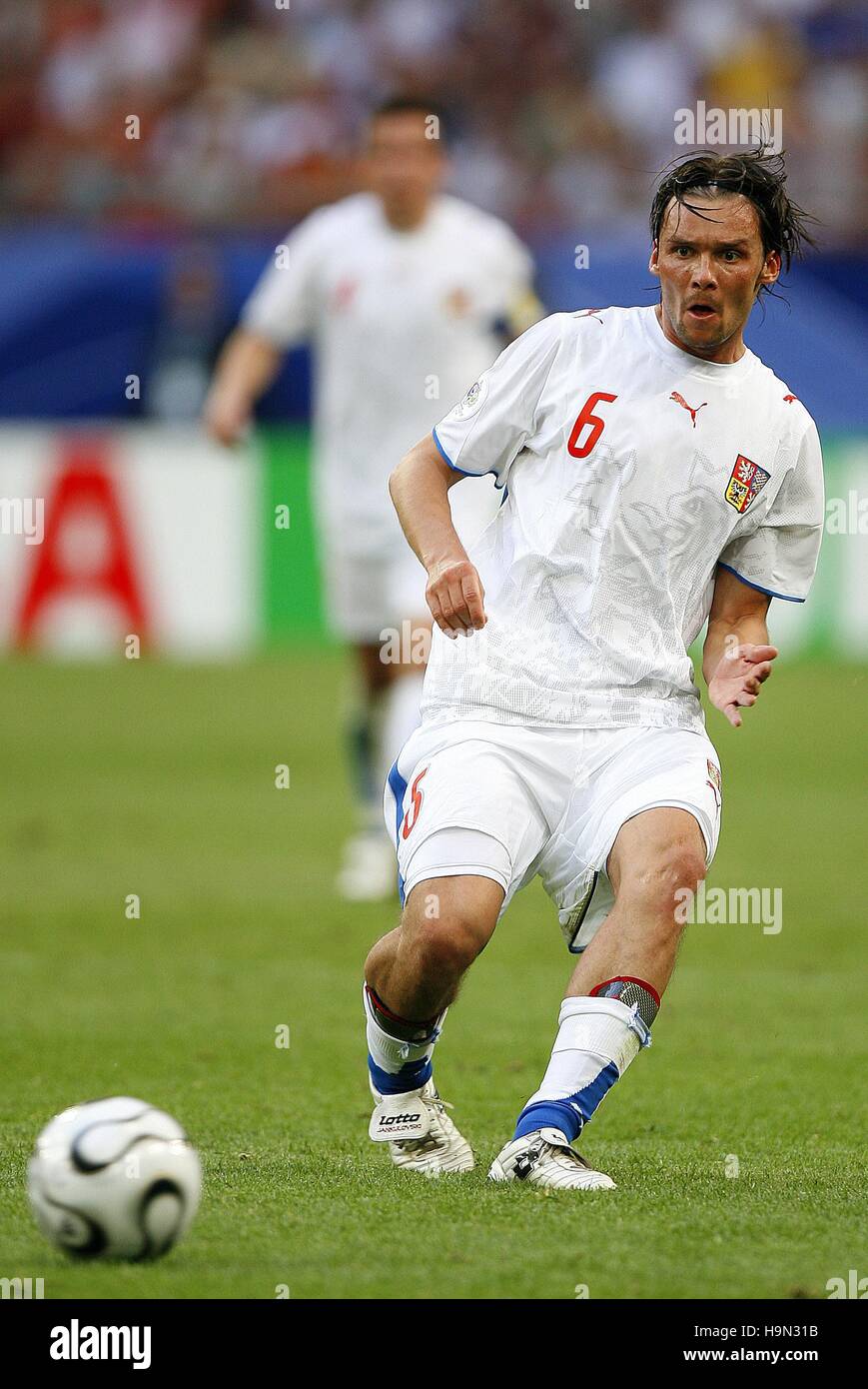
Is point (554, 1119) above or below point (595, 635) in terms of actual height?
below

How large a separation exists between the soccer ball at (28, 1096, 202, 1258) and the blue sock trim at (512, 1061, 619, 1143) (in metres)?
0.79

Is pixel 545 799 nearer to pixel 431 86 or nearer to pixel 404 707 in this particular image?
pixel 404 707

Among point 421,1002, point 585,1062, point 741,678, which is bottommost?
point 585,1062

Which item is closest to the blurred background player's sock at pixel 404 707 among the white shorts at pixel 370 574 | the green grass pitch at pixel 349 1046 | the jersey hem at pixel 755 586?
the white shorts at pixel 370 574

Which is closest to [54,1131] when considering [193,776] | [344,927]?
[344,927]

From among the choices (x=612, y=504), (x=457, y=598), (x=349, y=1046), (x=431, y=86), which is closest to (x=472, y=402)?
(x=612, y=504)

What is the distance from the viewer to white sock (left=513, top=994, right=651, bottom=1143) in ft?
13.8

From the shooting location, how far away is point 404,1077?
459 centimetres

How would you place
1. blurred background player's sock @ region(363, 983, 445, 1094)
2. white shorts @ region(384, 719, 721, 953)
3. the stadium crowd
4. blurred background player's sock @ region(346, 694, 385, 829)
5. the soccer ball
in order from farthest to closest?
the stadium crowd → blurred background player's sock @ region(346, 694, 385, 829) → blurred background player's sock @ region(363, 983, 445, 1094) → white shorts @ region(384, 719, 721, 953) → the soccer ball

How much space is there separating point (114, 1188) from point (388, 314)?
5.87m

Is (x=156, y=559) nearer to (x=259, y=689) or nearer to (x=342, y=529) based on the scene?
(x=259, y=689)

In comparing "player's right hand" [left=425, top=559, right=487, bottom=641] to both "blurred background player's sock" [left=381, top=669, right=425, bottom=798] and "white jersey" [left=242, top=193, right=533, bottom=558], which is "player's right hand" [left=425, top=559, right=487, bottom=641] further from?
"white jersey" [left=242, top=193, right=533, bottom=558]

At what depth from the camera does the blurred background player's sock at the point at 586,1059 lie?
4.21m

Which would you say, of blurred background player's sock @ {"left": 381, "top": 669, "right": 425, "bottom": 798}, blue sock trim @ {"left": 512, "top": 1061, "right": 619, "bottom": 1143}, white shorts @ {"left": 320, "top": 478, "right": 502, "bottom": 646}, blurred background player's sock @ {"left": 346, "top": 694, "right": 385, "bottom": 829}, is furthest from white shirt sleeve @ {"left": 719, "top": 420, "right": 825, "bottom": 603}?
blurred background player's sock @ {"left": 346, "top": 694, "right": 385, "bottom": 829}
